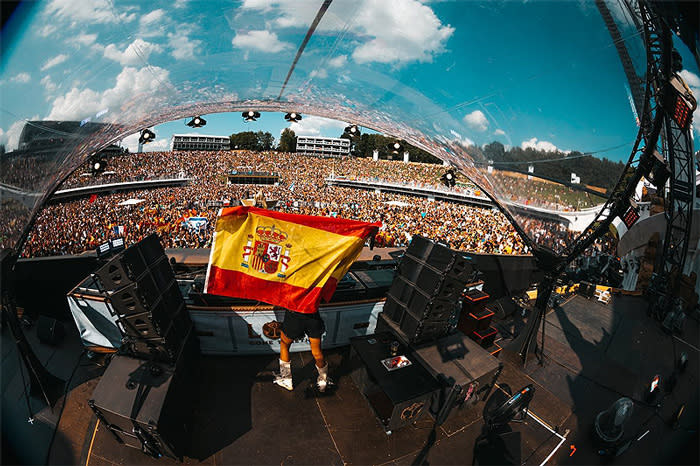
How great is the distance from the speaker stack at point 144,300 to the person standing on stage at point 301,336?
1787 mm

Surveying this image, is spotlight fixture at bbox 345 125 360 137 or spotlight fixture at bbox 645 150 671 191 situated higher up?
spotlight fixture at bbox 345 125 360 137

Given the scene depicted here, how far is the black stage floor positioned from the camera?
12.6ft

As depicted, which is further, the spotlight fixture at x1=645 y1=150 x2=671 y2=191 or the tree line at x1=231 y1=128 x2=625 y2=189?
the tree line at x1=231 y1=128 x2=625 y2=189

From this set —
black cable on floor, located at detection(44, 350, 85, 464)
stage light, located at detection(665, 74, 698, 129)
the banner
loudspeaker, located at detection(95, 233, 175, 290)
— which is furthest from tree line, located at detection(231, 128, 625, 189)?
the banner

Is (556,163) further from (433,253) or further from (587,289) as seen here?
(587,289)

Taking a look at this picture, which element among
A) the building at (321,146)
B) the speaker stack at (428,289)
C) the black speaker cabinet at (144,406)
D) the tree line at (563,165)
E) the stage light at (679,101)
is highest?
the building at (321,146)

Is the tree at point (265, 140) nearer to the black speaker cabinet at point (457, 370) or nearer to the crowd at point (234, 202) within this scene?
the crowd at point (234, 202)

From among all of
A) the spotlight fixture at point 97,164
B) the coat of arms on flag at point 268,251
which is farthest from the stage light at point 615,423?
the spotlight fixture at point 97,164

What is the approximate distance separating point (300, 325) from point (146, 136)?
25.0ft

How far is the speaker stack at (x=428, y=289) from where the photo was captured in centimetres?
475

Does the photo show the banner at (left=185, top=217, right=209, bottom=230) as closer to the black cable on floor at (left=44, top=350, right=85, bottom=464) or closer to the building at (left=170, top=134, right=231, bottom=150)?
the black cable on floor at (left=44, top=350, right=85, bottom=464)

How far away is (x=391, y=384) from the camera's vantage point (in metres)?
4.12

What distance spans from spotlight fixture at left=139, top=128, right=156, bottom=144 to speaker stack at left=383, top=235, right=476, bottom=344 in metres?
8.38

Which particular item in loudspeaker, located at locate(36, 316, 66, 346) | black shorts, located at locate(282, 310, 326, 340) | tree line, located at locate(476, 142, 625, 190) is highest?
tree line, located at locate(476, 142, 625, 190)
